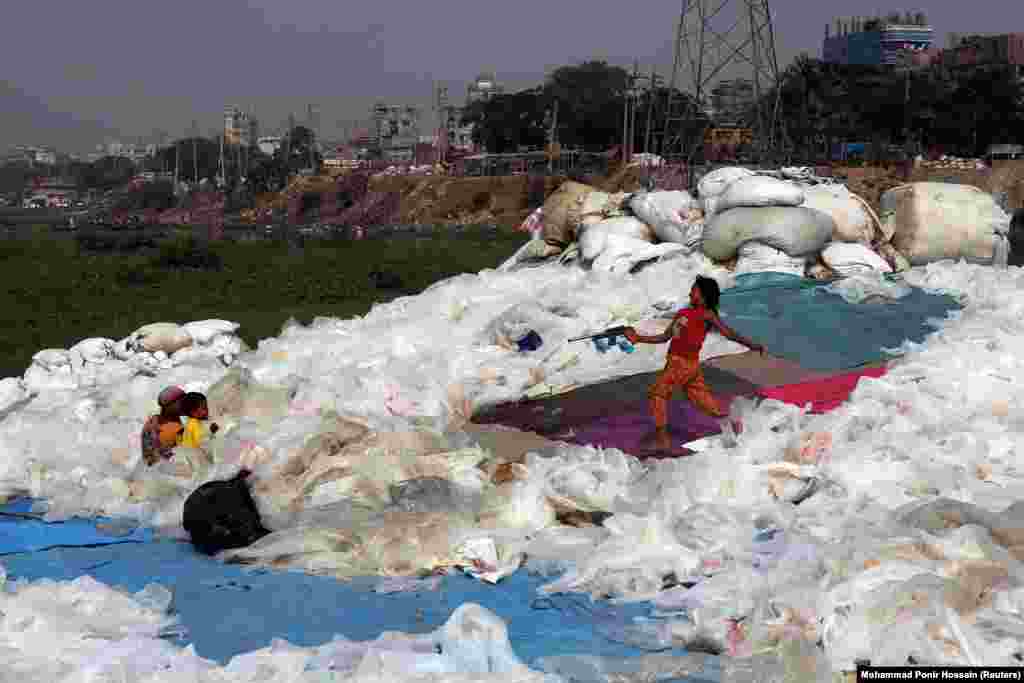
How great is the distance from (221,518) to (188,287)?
41.8ft

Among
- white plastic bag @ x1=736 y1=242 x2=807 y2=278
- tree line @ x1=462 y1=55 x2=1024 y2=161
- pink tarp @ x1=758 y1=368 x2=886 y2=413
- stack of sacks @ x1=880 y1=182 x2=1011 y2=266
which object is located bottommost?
pink tarp @ x1=758 y1=368 x2=886 y2=413

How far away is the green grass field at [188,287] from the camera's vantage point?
11.7m

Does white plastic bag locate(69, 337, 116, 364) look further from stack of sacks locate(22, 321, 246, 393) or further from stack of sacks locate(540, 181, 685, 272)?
stack of sacks locate(540, 181, 685, 272)

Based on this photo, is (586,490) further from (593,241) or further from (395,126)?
(395,126)

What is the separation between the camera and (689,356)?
4.97m

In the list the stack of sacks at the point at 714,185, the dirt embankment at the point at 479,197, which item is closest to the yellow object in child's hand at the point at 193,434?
the stack of sacks at the point at 714,185

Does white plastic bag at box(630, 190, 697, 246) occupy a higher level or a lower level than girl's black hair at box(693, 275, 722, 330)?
higher

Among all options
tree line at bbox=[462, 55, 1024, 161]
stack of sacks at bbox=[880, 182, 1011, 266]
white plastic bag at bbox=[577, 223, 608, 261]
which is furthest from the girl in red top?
tree line at bbox=[462, 55, 1024, 161]

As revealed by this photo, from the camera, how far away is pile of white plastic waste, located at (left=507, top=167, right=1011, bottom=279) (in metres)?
7.29

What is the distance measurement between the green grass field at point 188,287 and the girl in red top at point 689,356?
20.4 feet

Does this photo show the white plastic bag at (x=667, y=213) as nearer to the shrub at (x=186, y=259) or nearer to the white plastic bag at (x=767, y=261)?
the white plastic bag at (x=767, y=261)

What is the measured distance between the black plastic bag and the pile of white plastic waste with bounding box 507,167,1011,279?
12.7 ft

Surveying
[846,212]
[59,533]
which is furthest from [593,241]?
[59,533]

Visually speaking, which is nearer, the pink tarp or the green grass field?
the pink tarp
